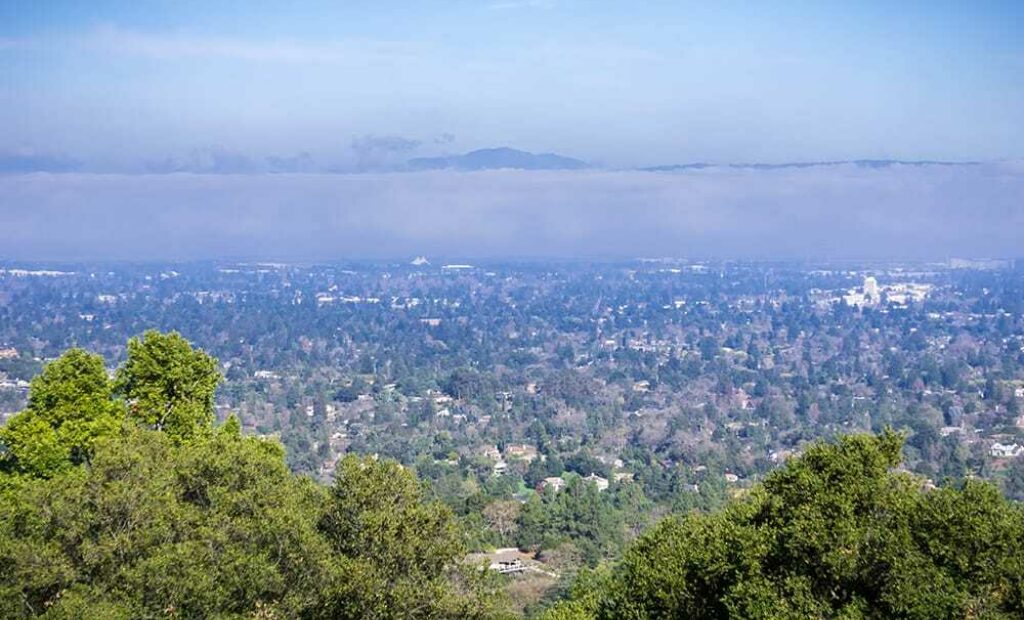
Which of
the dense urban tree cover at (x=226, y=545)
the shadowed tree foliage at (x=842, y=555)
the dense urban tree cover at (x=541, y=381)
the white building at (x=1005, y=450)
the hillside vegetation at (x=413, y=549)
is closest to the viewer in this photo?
the shadowed tree foliage at (x=842, y=555)

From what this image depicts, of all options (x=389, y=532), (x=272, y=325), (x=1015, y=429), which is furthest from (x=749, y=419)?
(x=389, y=532)

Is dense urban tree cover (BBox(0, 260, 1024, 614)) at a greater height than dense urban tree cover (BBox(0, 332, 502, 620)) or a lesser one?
lesser

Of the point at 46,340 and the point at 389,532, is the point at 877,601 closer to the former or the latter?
the point at 389,532

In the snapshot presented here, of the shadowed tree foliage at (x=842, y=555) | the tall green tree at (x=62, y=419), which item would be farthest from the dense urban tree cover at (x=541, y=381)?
the shadowed tree foliage at (x=842, y=555)

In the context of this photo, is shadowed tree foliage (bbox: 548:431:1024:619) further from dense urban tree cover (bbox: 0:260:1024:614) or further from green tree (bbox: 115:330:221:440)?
green tree (bbox: 115:330:221:440)

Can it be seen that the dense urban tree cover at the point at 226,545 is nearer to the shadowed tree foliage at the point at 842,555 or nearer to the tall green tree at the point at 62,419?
the shadowed tree foliage at the point at 842,555

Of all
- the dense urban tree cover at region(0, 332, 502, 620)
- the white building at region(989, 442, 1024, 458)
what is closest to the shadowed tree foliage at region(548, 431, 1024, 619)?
the dense urban tree cover at region(0, 332, 502, 620)

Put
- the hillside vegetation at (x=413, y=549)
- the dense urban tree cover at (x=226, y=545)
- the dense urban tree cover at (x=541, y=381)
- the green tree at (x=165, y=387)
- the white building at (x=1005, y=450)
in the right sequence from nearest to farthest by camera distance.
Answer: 1. the hillside vegetation at (x=413, y=549)
2. the dense urban tree cover at (x=226, y=545)
3. the green tree at (x=165, y=387)
4. the dense urban tree cover at (x=541, y=381)
5. the white building at (x=1005, y=450)

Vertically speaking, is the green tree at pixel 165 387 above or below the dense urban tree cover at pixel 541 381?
above

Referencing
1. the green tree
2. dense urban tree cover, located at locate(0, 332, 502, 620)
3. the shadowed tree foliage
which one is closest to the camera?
the shadowed tree foliage
